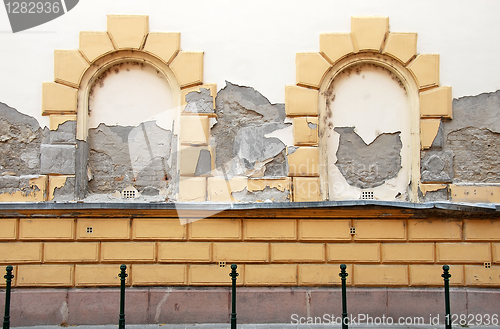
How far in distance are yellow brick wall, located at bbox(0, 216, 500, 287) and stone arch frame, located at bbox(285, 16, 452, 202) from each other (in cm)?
66

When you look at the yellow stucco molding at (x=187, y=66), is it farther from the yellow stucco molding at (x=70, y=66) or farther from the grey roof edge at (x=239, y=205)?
the grey roof edge at (x=239, y=205)

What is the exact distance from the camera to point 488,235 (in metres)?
5.63

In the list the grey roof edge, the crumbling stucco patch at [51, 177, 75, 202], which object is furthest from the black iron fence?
the crumbling stucco patch at [51, 177, 75, 202]

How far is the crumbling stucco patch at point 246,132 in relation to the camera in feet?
19.0

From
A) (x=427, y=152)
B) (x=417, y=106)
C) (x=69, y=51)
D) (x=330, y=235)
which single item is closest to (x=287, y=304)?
(x=330, y=235)

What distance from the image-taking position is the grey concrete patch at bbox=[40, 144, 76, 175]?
561 centimetres

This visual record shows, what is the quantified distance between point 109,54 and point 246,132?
2.37 metres

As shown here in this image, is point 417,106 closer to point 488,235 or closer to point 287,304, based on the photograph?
point 488,235

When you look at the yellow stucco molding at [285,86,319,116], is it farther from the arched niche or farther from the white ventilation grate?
the white ventilation grate

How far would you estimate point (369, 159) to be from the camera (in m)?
5.92

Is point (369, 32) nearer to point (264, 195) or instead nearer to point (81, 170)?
point (264, 195)

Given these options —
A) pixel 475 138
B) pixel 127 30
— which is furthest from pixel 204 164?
pixel 475 138

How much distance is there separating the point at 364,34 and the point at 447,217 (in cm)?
296

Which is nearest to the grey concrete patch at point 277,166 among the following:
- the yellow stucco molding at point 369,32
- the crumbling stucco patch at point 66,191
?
the yellow stucco molding at point 369,32
